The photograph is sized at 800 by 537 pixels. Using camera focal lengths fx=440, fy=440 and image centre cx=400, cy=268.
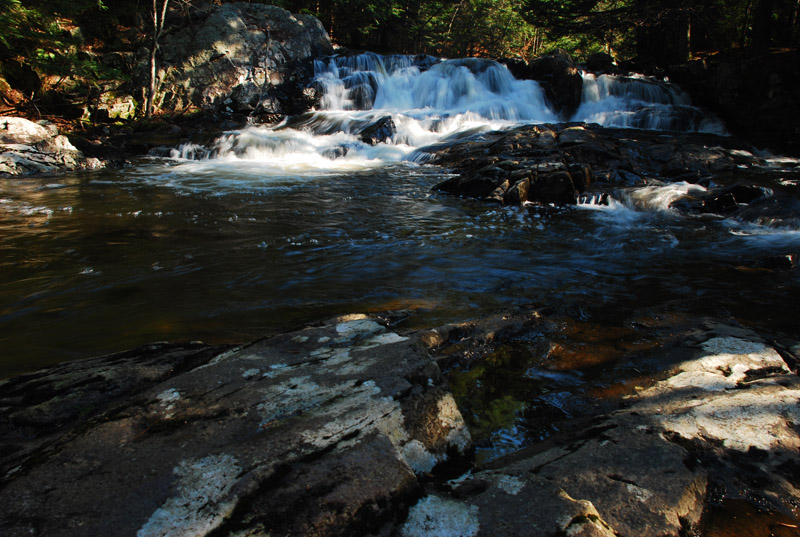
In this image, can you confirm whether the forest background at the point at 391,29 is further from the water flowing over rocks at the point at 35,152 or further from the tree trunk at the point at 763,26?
the water flowing over rocks at the point at 35,152

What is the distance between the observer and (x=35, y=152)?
11812 millimetres

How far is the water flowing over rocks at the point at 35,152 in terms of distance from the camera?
11.3m

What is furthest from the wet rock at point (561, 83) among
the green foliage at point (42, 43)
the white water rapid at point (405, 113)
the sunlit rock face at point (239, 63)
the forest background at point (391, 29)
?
the green foliage at point (42, 43)

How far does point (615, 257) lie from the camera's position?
6020 mm

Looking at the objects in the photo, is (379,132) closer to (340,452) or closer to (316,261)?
(316,261)

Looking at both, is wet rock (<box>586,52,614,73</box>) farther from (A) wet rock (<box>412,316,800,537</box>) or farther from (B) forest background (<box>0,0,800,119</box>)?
(A) wet rock (<box>412,316,800,537</box>)

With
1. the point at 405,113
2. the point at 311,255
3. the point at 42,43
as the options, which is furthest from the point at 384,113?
the point at 311,255

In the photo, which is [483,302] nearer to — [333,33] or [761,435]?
[761,435]

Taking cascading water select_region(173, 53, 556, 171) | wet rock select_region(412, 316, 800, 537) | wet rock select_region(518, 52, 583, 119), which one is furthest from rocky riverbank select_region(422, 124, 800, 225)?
wet rock select_region(412, 316, 800, 537)

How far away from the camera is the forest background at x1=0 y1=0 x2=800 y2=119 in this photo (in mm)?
14633

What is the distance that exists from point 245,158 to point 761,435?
1444cm

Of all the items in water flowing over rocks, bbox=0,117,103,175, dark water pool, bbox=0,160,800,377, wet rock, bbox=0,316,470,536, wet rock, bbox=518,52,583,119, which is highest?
wet rock, bbox=518,52,583,119

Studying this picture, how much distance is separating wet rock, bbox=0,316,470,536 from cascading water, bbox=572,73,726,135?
18626 millimetres

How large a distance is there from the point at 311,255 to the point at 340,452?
4385 millimetres
